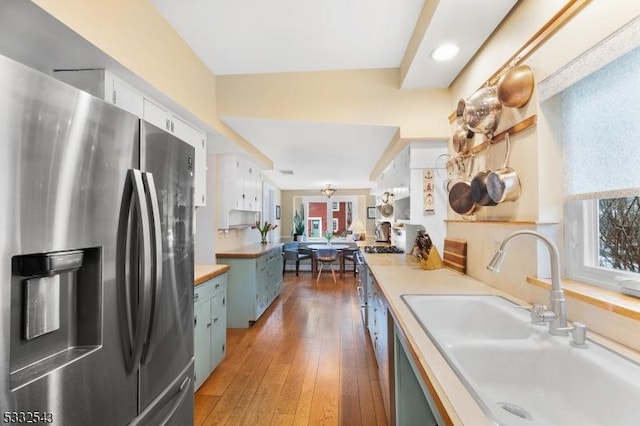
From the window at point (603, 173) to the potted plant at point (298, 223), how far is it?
21.6 ft

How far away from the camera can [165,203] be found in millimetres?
1223

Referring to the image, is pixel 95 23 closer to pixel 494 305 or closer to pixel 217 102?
pixel 217 102

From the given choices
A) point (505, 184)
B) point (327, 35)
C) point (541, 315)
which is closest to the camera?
point (541, 315)

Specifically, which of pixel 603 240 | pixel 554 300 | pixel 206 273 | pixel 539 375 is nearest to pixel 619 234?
pixel 603 240

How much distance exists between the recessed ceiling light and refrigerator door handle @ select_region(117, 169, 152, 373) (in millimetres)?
1843

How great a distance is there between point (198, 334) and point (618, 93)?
8.58 feet

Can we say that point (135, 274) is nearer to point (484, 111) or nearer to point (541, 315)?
point (541, 315)

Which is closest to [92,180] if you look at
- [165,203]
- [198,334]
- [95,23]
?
[165,203]

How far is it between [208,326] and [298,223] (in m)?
5.76

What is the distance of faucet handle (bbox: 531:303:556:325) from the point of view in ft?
3.50

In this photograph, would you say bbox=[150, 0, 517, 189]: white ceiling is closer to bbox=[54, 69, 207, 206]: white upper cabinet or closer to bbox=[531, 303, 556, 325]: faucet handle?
bbox=[54, 69, 207, 206]: white upper cabinet

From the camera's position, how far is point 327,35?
2.03m

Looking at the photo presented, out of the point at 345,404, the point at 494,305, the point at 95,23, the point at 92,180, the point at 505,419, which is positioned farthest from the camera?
the point at 345,404

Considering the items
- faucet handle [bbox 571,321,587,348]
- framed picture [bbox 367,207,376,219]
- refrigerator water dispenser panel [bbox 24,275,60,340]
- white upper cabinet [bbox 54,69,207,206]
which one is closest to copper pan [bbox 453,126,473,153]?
faucet handle [bbox 571,321,587,348]
